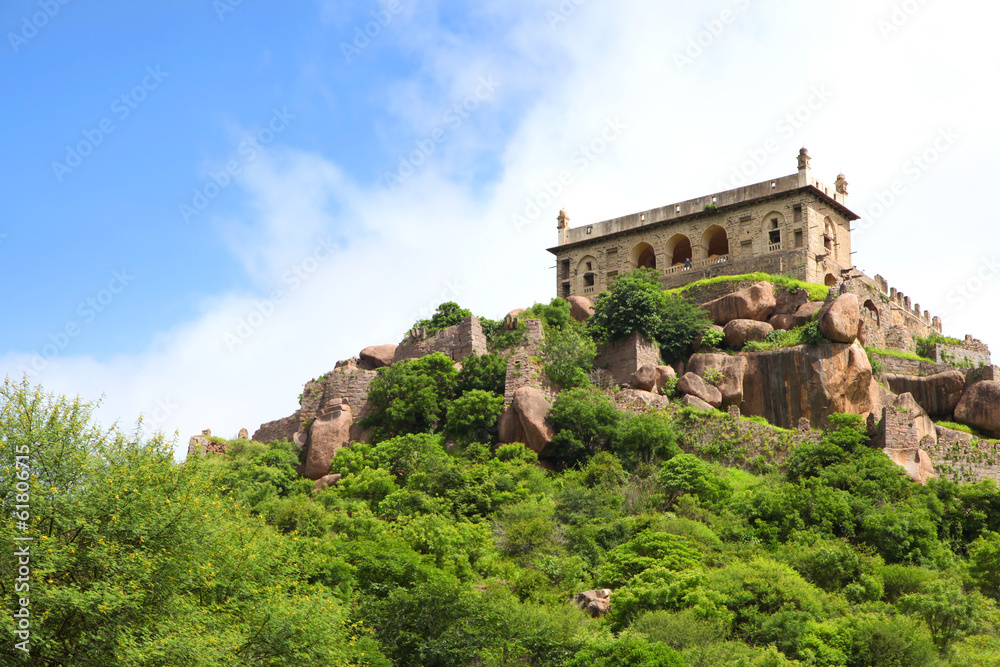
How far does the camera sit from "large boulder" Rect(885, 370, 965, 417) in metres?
46.3

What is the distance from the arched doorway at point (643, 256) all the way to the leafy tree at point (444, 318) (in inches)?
493

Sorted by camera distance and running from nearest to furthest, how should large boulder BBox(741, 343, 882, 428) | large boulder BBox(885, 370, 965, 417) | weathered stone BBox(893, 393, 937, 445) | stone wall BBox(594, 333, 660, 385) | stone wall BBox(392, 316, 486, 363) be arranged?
weathered stone BBox(893, 393, 937, 445) < large boulder BBox(741, 343, 882, 428) < large boulder BBox(885, 370, 965, 417) < stone wall BBox(594, 333, 660, 385) < stone wall BBox(392, 316, 486, 363)

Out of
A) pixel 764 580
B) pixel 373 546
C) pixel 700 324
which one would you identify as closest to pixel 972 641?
pixel 764 580

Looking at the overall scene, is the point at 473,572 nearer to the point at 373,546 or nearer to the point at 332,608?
the point at 373,546

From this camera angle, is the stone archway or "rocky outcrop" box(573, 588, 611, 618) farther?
the stone archway

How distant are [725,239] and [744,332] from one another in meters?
13.0

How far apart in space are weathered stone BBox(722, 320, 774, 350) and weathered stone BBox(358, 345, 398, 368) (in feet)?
50.9

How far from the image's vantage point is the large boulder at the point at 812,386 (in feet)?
148

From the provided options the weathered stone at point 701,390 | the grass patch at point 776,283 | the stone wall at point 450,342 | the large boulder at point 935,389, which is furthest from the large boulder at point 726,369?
the stone wall at point 450,342

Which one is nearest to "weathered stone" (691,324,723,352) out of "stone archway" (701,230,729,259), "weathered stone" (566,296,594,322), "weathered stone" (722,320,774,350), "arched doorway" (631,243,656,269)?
"weathered stone" (722,320,774,350)

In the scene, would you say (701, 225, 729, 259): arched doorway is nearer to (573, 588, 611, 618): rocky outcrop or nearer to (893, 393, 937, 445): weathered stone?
(893, 393, 937, 445): weathered stone

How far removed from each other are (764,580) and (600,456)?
11.0 metres

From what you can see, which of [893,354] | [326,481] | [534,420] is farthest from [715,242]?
[326,481]

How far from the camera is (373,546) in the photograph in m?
34.2
